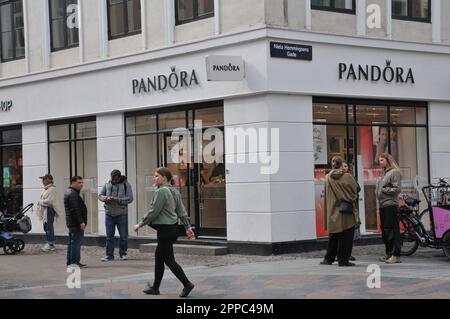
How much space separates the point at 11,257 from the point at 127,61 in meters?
5.16

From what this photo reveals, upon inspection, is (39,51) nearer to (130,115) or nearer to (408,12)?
(130,115)

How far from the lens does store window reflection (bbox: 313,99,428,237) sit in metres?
16.3

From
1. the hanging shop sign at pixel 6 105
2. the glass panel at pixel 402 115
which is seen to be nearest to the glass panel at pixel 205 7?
the glass panel at pixel 402 115

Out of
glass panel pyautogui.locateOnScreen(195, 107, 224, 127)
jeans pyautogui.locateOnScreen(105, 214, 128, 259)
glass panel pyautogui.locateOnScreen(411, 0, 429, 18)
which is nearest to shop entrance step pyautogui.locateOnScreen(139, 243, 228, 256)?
jeans pyautogui.locateOnScreen(105, 214, 128, 259)

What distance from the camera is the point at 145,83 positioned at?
1773 cm

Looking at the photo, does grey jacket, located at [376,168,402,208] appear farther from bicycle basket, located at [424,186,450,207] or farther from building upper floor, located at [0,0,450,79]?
building upper floor, located at [0,0,450,79]

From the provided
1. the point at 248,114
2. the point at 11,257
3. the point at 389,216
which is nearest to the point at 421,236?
the point at 389,216

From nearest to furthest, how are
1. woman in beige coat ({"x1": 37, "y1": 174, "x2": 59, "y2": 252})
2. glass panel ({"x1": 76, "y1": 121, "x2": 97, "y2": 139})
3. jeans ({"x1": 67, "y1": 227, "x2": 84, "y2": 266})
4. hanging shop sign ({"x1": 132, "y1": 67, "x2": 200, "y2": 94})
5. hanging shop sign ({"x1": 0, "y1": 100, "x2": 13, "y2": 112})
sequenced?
jeans ({"x1": 67, "y1": 227, "x2": 84, "y2": 266}), hanging shop sign ({"x1": 132, "y1": 67, "x2": 200, "y2": 94}), woman in beige coat ({"x1": 37, "y1": 174, "x2": 59, "y2": 252}), glass panel ({"x1": 76, "y1": 121, "x2": 97, "y2": 139}), hanging shop sign ({"x1": 0, "y1": 100, "x2": 13, "y2": 112})

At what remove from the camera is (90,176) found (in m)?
19.9

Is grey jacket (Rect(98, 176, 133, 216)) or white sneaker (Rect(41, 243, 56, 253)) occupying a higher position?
grey jacket (Rect(98, 176, 133, 216))

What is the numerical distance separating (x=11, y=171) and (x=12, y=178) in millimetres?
206

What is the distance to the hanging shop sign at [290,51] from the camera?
50.0 feet

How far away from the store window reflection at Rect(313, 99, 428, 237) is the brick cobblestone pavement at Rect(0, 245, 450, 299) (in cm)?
133

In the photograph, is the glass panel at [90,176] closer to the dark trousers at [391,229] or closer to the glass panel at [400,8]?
the glass panel at [400,8]
